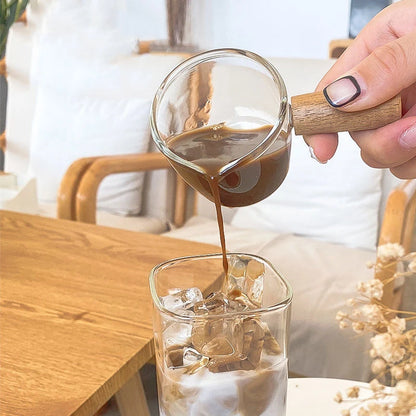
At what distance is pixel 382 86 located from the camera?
2.23 feet

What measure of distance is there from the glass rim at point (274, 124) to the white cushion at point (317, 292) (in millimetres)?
830

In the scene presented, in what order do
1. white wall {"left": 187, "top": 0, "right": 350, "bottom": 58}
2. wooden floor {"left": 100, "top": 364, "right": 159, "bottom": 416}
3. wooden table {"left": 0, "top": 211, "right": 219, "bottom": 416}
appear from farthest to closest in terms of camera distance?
1. white wall {"left": 187, "top": 0, "right": 350, "bottom": 58}
2. wooden floor {"left": 100, "top": 364, "right": 159, "bottom": 416}
3. wooden table {"left": 0, "top": 211, "right": 219, "bottom": 416}

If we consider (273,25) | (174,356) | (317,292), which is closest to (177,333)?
(174,356)

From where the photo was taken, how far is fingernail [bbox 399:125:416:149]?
0.75 m

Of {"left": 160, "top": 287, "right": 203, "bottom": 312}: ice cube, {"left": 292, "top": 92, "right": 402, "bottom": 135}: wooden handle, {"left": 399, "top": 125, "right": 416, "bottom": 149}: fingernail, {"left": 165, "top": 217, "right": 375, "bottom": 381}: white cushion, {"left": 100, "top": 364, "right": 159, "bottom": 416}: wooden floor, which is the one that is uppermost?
{"left": 292, "top": 92, "right": 402, "bottom": 135}: wooden handle

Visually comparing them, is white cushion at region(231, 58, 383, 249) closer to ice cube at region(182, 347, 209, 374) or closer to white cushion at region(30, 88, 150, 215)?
white cushion at region(30, 88, 150, 215)

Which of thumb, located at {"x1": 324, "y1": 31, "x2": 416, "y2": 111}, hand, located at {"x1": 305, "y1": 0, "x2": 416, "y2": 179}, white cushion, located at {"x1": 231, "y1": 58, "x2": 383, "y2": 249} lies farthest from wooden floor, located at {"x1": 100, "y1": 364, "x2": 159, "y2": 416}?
thumb, located at {"x1": 324, "y1": 31, "x2": 416, "y2": 111}

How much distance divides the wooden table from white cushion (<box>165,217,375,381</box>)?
428 millimetres

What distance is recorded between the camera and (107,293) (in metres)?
1.07

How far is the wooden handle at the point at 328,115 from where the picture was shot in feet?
2.30

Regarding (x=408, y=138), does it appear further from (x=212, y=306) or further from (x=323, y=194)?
(x=323, y=194)

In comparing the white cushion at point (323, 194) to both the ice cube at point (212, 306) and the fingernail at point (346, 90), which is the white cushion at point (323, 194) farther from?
the ice cube at point (212, 306)

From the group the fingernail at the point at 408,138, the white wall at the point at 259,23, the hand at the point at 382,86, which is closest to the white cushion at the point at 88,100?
the white wall at the point at 259,23

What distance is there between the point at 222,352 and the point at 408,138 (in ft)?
1.27
